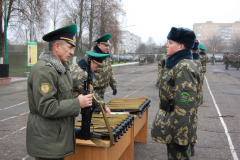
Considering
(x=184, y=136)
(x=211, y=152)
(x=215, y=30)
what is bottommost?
(x=211, y=152)

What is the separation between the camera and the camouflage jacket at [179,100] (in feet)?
8.64

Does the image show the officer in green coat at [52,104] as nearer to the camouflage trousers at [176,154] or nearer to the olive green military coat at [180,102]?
the olive green military coat at [180,102]

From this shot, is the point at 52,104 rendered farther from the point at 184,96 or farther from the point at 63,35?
the point at 184,96

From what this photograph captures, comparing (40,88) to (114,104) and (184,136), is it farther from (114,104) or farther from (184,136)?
(114,104)

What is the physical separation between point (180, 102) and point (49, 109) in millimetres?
1371

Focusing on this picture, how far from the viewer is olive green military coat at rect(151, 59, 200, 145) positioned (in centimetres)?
263

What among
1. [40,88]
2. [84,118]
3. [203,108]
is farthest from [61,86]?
[203,108]

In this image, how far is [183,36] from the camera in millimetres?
2805

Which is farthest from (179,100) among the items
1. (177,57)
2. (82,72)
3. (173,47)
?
(82,72)

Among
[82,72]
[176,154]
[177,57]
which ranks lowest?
[176,154]

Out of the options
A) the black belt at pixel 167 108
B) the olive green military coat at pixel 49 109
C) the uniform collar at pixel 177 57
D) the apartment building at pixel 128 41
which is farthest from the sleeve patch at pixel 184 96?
the apartment building at pixel 128 41

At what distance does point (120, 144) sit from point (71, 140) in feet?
3.32

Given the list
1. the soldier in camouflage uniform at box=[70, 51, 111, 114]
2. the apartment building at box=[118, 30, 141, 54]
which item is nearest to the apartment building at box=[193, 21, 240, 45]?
the apartment building at box=[118, 30, 141, 54]

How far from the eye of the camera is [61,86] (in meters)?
2.21
